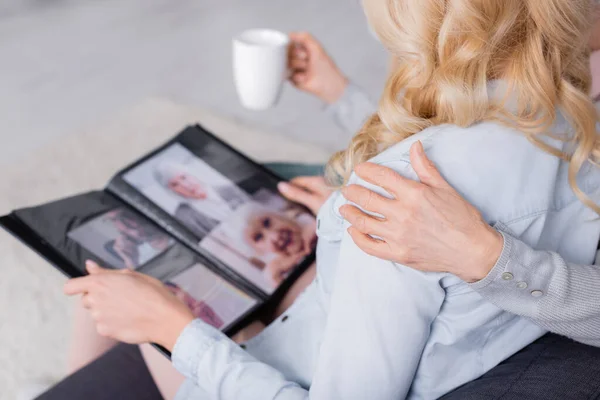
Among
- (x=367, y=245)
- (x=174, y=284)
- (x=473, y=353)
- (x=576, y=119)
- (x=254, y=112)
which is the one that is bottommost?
(x=254, y=112)

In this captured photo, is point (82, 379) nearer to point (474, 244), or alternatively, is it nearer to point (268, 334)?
point (268, 334)

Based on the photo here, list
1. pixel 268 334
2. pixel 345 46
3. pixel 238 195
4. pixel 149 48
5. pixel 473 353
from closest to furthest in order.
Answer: pixel 473 353 → pixel 268 334 → pixel 238 195 → pixel 149 48 → pixel 345 46

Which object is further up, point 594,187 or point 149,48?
point 594,187

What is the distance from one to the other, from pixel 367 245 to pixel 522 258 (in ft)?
0.50

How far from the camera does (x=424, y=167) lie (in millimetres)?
665

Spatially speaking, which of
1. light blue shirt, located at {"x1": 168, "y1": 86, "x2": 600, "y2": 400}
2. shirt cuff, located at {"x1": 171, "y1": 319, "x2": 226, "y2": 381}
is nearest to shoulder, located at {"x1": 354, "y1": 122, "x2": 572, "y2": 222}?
light blue shirt, located at {"x1": 168, "y1": 86, "x2": 600, "y2": 400}

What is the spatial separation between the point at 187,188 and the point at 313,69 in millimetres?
336

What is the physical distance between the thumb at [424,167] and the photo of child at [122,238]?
52cm

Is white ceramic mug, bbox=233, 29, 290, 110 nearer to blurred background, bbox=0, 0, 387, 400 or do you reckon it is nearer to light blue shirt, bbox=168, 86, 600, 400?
light blue shirt, bbox=168, 86, 600, 400

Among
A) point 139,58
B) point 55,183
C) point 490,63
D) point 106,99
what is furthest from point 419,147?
point 139,58

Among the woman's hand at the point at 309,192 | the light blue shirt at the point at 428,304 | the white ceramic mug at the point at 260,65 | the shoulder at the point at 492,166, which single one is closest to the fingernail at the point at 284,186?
the woman's hand at the point at 309,192

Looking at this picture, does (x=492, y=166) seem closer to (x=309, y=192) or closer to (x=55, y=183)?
(x=309, y=192)

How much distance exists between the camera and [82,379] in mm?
1001

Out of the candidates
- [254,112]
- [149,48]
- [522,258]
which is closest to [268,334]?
[522,258]
